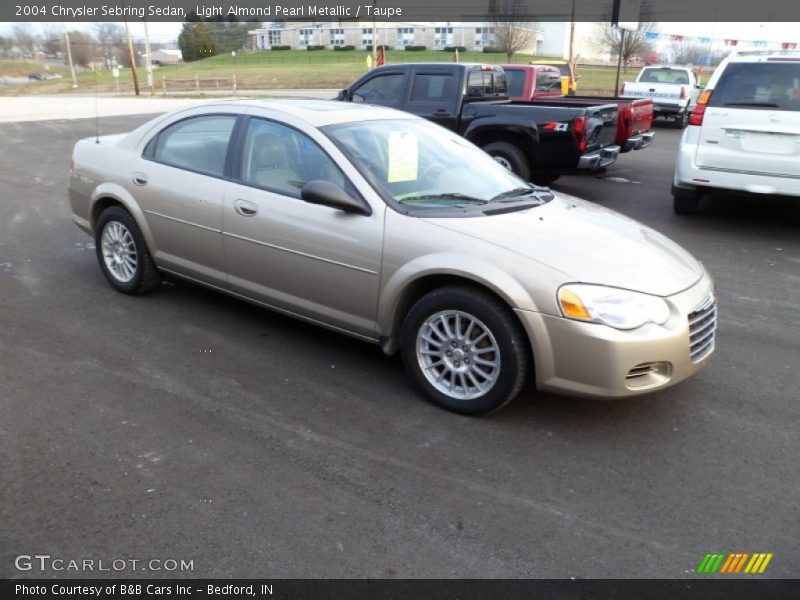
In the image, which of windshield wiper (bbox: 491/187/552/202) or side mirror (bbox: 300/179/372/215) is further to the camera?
windshield wiper (bbox: 491/187/552/202)

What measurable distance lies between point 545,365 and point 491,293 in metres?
0.48

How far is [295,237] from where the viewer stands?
4230mm

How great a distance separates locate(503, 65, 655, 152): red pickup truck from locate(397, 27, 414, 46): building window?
229 ft

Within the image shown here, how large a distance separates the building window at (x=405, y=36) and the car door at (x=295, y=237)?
7963cm

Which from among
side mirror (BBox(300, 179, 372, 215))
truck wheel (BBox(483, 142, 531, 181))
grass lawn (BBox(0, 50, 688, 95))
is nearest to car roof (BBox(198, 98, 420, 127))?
side mirror (BBox(300, 179, 372, 215))

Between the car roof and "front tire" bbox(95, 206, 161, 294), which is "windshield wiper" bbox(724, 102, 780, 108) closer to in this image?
the car roof

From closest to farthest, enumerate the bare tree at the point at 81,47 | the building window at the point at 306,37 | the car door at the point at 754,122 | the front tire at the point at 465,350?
the front tire at the point at 465,350
the car door at the point at 754,122
the bare tree at the point at 81,47
the building window at the point at 306,37

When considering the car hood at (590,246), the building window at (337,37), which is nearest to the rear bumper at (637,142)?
the car hood at (590,246)

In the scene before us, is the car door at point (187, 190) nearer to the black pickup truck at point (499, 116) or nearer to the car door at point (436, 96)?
the black pickup truck at point (499, 116)

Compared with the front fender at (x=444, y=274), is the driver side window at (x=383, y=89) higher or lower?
higher

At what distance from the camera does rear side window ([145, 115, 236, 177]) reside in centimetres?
481

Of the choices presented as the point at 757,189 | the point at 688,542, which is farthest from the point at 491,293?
the point at 757,189

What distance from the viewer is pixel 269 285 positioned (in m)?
4.50

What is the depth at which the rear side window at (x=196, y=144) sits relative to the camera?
4809 millimetres
